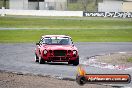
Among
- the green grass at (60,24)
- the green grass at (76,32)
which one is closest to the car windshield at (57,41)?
the green grass at (76,32)

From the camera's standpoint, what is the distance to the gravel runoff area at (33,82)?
1373 centimetres

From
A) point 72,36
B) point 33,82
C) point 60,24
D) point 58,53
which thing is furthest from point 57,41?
point 60,24

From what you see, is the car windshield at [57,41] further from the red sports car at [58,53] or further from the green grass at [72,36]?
the green grass at [72,36]

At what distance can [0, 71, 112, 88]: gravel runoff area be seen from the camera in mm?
13734

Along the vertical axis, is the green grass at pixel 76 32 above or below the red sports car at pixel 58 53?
below

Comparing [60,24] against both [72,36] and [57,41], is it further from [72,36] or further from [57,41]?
[57,41]

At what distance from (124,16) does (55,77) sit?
239ft

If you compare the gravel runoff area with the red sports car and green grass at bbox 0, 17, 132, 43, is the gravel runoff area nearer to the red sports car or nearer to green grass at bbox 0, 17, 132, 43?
the red sports car

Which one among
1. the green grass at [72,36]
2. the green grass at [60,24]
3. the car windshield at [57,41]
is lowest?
the green grass at [60,24]

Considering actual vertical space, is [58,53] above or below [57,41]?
below

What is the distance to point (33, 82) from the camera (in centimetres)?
1457

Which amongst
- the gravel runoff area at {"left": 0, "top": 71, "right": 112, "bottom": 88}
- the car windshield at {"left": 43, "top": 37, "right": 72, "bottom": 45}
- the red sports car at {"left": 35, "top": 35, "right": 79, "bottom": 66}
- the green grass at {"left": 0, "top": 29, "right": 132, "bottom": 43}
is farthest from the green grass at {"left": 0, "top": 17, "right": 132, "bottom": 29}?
the gravel runoff area at {"left": 0, "top": 71, "right": 112, "bottom": 88}

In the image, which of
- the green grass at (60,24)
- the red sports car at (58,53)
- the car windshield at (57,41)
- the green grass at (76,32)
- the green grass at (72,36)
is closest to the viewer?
the red sports car at (58,53)

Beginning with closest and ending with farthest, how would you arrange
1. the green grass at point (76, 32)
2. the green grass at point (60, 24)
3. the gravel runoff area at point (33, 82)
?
1. the gravel runoff area at point (33, 82)
2. the green grass at point (76, 32)
3. the green grass at point (60, 24)
